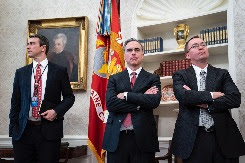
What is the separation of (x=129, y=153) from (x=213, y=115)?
0.69 meters

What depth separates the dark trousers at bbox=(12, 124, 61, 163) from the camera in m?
2.49

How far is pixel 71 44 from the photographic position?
4.21 metres

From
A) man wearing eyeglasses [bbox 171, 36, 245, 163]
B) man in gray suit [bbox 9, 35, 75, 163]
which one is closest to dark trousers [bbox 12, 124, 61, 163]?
man in gray suit [bbox 9, 35, 75, 163]

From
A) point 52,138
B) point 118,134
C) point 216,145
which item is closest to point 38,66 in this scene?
point 52,138

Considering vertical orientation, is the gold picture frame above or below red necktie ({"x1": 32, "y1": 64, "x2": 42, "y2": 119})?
above

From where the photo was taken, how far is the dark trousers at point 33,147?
2492 millimetres

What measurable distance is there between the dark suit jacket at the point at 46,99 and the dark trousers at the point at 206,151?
3.85ft

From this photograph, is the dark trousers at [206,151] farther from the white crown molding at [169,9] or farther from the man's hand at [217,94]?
the white crown molding at [169,9]

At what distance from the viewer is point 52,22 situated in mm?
→ 4340

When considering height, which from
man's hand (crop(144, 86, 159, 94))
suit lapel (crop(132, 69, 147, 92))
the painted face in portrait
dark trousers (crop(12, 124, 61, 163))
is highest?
the painted face in portrait

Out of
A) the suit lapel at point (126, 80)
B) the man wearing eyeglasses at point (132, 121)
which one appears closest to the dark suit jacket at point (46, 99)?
the man wearing eyeglasses at point (132, 121)

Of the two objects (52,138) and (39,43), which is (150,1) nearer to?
(39,43)

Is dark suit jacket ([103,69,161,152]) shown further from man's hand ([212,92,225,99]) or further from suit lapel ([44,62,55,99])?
suit lapel ([44,62,55,99])

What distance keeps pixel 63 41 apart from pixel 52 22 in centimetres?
36
